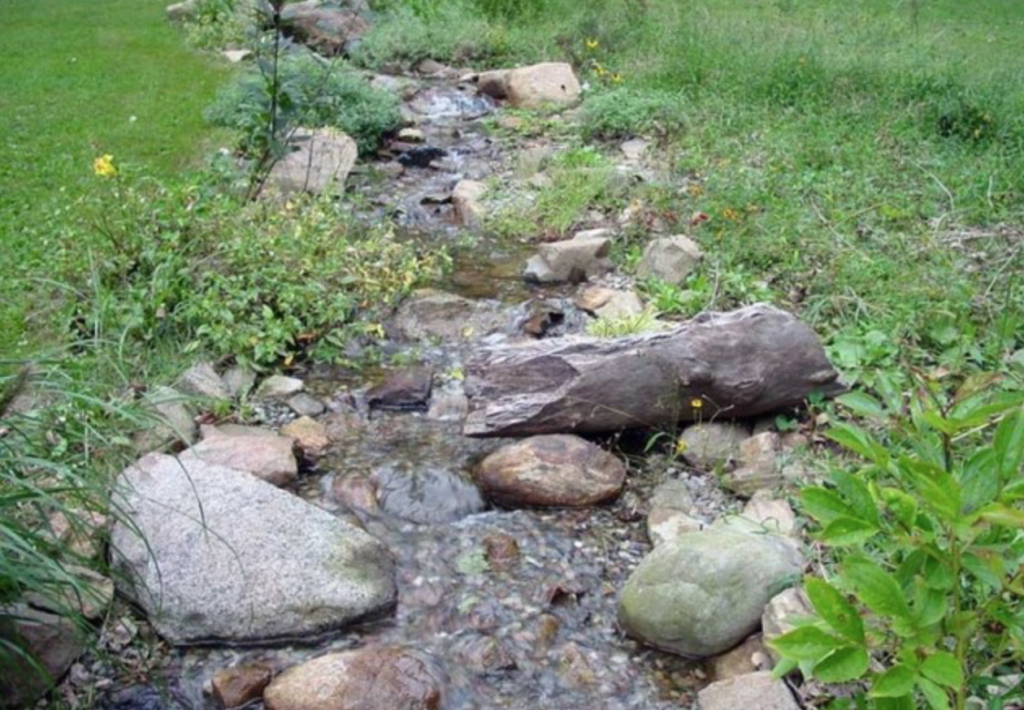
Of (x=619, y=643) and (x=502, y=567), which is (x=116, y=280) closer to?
(x=502, y=567)

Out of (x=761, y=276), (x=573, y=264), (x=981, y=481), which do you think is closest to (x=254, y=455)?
(x=573, y=264)

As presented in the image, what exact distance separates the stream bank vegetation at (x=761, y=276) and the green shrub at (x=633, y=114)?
0.07 ft

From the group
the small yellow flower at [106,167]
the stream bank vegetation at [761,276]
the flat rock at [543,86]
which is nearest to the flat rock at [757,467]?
the stream bank vegetation at [761,276]

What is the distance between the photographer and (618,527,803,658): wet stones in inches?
130

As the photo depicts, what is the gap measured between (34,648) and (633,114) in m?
6.37

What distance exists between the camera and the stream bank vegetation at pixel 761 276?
1.86 m

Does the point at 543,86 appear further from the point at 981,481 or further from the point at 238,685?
the point at 981,481

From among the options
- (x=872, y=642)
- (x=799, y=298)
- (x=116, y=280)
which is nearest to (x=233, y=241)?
(x=116, y=280)

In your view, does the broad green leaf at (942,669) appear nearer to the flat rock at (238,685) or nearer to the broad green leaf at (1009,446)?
the broad green leaf at (1009,446)

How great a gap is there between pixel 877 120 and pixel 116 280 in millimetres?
5193

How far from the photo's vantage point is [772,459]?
13.4 feet

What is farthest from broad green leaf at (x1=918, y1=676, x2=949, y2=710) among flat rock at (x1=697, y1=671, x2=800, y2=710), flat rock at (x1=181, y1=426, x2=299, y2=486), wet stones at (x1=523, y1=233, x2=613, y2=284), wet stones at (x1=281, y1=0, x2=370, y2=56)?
wet stones at (x1=281, y1=0, x2=370, y2=56)

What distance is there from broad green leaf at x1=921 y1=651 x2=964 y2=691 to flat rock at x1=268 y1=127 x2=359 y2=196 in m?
5.59

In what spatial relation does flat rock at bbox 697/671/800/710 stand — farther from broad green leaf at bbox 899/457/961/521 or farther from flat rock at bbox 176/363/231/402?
flat rock at bbox 176/363/231/402
